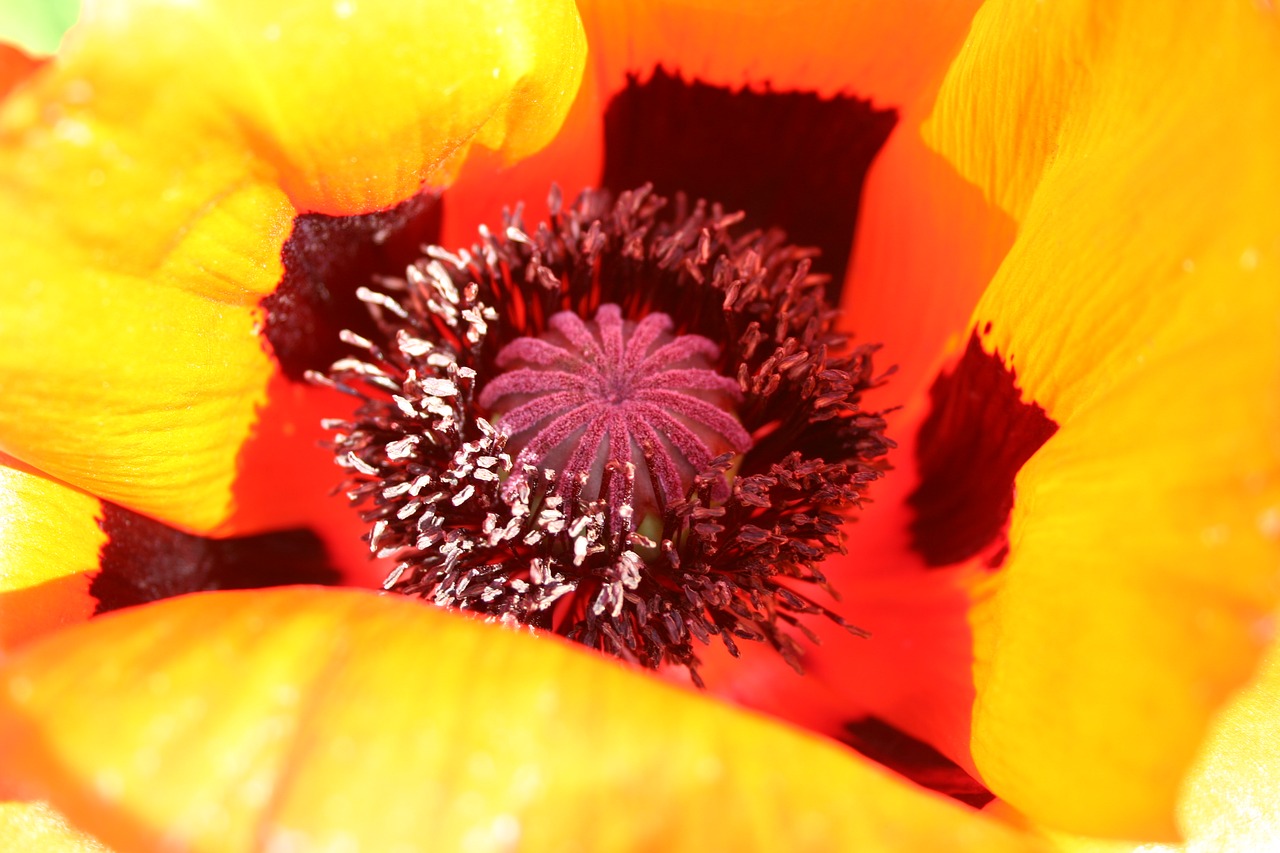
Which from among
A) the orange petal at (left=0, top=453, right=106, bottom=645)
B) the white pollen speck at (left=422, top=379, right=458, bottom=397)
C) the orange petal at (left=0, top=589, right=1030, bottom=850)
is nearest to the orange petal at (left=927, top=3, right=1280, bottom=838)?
the orange petal at (left=0, top=589, right=1030, bottom=850)

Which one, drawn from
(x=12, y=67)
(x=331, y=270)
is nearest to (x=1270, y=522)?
(x=331, y=270)

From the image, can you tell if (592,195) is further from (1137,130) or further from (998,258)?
(1137,130)

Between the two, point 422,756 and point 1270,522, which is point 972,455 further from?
point 422,756

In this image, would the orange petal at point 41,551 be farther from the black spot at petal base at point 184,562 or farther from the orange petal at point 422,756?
the orange petal at point 422,756

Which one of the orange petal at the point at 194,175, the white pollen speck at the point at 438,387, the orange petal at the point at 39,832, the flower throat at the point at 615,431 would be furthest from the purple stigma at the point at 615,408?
the orange petal at the point at 39,832

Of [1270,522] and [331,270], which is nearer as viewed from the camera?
[1270,522]

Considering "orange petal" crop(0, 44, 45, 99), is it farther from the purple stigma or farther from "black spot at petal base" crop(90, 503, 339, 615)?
the purple stigma
